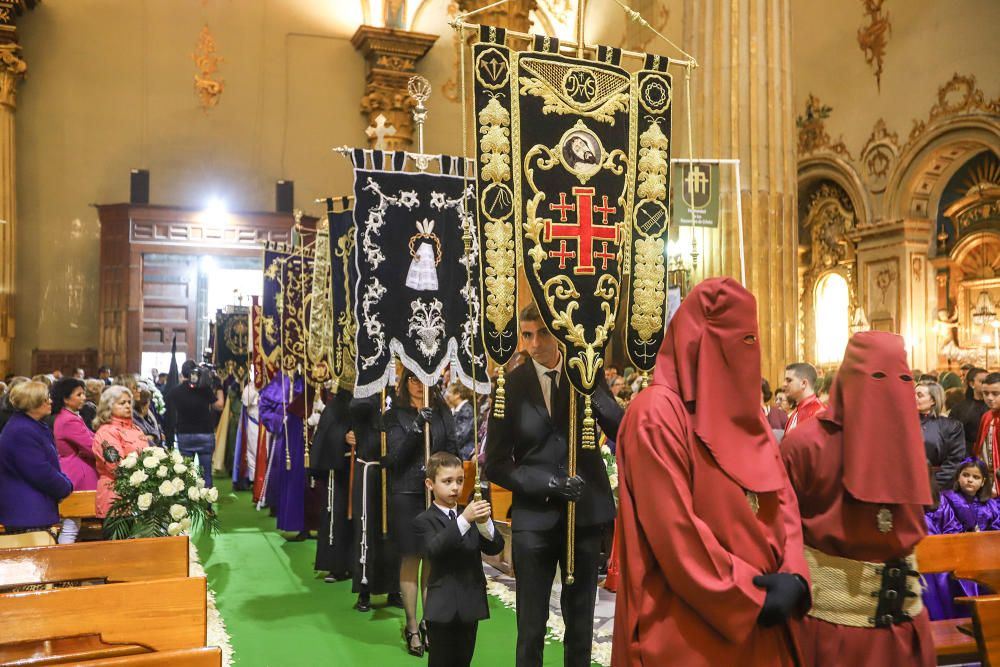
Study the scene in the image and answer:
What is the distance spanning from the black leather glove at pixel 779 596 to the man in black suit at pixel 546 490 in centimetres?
137

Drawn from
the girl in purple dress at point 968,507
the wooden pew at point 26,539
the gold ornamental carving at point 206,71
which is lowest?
the wooden pew at point 26,539

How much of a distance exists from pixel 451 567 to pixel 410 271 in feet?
8.19

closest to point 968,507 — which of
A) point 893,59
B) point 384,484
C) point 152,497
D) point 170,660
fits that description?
point 384,484

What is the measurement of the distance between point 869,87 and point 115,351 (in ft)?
47.6

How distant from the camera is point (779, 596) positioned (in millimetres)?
2611

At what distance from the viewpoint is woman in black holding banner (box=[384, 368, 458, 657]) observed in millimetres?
5789

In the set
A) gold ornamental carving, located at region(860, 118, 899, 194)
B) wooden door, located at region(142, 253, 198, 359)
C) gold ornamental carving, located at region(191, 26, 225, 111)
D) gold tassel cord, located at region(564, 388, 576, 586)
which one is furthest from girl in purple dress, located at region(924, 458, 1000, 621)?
gold ornamental carving, located at region(191, 26, 225, 111)

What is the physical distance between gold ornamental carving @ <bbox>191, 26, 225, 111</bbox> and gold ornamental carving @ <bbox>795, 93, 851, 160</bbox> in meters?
11.9

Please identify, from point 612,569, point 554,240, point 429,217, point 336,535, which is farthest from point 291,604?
point 554,240

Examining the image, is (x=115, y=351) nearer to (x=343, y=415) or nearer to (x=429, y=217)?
(x=343, y=415)

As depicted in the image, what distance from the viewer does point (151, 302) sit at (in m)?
17.8

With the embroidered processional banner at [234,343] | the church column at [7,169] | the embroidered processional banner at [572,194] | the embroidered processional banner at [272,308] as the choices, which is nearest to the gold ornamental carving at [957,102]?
the embroidered processional banner at [272,308]

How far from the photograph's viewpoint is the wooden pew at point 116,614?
140 inches

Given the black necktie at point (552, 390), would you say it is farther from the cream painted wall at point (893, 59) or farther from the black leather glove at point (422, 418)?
the cream painted wall at point (893, 59)
